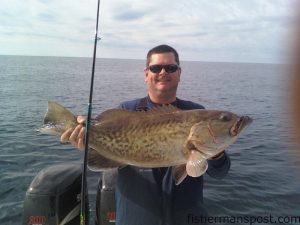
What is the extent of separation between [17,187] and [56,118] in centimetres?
681

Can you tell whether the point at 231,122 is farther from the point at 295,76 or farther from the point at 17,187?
the point at 17,187

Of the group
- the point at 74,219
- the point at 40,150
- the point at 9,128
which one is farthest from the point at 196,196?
the point at 9,128

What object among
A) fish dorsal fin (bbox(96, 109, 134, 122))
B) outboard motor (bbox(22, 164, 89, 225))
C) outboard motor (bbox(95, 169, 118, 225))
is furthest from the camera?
outboard motor (bbox(95, 169, 118, 225))

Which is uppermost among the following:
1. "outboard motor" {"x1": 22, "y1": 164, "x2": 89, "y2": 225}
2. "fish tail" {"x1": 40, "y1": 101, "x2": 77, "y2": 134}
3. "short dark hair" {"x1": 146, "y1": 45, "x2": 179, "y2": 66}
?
"short dark hair" {"x1": 146, "y1": 45, "x2": 179, "y2": 66}

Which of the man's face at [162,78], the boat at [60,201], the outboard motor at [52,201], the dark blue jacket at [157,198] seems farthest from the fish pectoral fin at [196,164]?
the outboard motor at [52,201]

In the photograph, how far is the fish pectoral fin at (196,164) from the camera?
3.52 m

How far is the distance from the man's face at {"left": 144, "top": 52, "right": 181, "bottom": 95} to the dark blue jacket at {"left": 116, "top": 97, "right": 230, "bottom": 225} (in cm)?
105

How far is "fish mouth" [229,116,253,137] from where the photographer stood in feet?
12.1

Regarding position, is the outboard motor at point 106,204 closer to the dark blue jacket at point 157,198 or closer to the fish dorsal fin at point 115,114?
the dark blue jacket at point 157,198

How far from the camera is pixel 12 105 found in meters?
26.5

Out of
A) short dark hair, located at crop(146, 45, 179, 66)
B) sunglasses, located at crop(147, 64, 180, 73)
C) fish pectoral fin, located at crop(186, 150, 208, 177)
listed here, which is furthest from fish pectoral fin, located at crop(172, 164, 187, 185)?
short dark hair, located at crop(146, 45, 179, 66)

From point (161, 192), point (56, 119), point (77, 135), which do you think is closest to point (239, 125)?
point (161, 192)

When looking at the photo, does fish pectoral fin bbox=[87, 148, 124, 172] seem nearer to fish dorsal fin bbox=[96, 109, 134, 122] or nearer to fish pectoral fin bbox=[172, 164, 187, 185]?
fish dorsal fin bbox=[96, 109, 134, 122]

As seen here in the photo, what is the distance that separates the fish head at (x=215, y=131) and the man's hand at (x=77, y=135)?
1.20 meters
